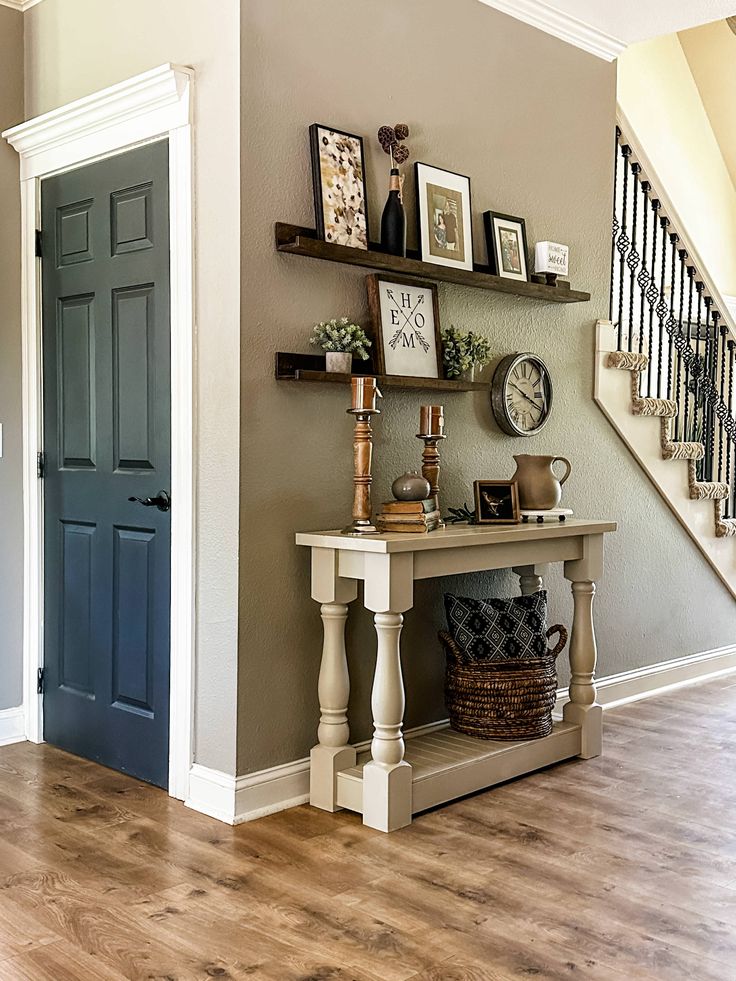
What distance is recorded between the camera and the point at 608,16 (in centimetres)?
421

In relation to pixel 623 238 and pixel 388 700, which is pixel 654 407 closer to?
pixel 623 238

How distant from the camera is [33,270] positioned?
13.0 feet

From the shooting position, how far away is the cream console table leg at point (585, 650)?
152 inches

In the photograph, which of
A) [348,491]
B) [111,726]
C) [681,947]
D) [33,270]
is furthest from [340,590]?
[33,270]

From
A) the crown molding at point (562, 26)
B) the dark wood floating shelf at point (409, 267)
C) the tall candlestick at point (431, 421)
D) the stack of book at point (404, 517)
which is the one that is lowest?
the stack of book at point (404, 517)

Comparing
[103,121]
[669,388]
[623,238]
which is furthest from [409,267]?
[669,388]

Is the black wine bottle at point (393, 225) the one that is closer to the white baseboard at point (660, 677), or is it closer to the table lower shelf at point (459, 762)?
the table lower shelf at point (459, 762)

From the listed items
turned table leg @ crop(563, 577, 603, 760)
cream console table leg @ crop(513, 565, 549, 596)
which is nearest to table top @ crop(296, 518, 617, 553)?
turned table leg @ crop(563, 577, 603, 760)

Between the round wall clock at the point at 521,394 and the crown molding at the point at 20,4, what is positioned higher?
the crown molding at the point at 20,4

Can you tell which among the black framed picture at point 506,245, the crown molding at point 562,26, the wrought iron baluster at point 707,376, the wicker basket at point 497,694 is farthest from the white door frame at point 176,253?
the wrought iron baluster at point 707,376

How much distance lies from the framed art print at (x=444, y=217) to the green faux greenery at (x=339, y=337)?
48 centimetres

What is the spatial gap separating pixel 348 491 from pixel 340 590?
1.36 ft

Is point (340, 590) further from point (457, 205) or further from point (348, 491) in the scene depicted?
point (457, 205)

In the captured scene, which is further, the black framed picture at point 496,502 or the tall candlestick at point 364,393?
the black framed picture at point 496,502
